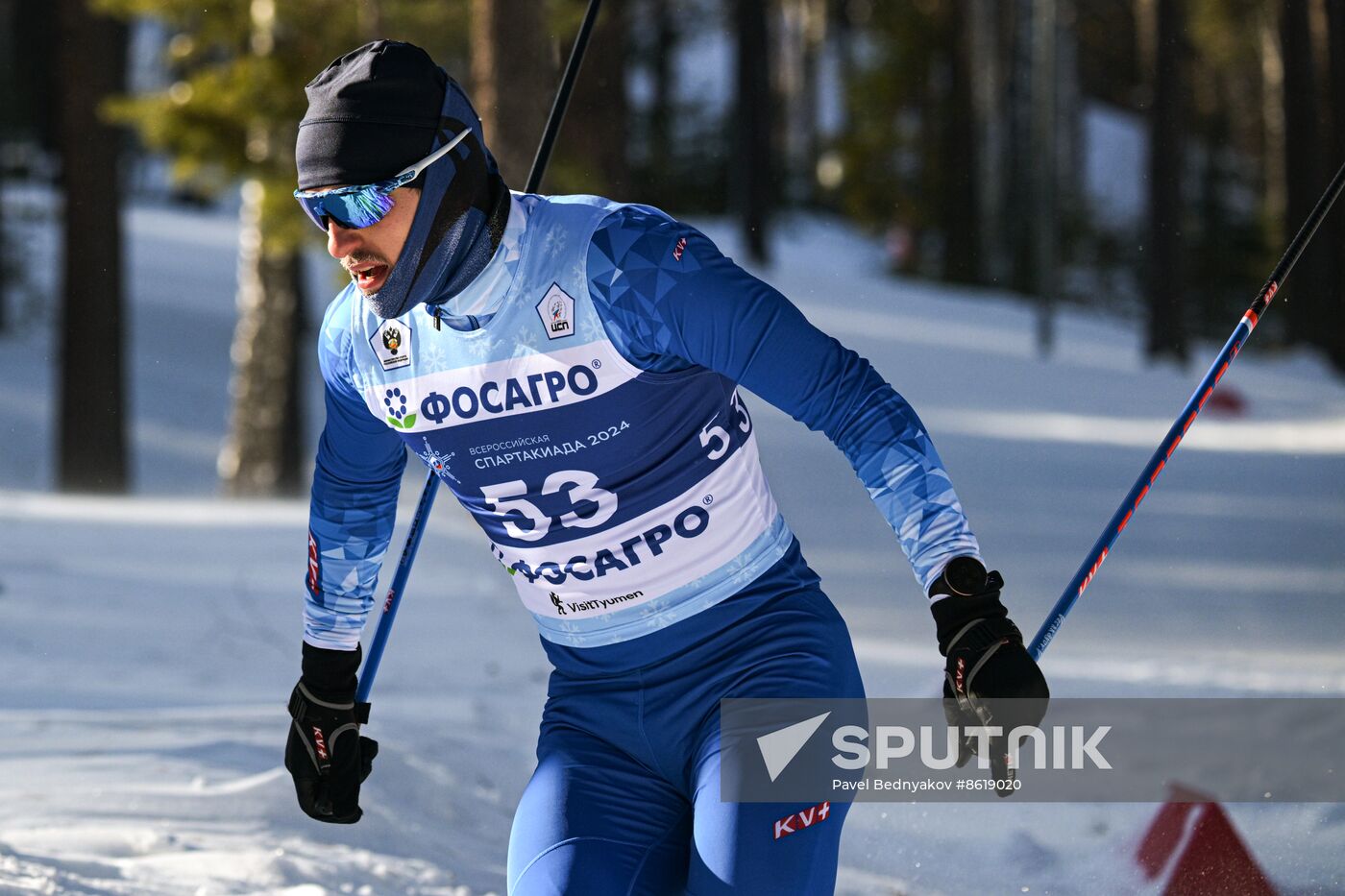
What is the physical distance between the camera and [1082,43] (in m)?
40.6

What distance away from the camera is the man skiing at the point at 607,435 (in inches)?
104

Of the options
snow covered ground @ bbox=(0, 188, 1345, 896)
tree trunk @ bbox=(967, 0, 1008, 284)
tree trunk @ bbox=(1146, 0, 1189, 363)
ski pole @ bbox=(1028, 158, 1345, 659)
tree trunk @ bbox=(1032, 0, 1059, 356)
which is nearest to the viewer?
ski pole @ bbox=(1028, 158, 1345, 659)

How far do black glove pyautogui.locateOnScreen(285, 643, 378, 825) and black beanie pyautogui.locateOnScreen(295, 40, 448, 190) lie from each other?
989 millimetres

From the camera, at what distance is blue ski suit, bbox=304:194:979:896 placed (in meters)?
2.65

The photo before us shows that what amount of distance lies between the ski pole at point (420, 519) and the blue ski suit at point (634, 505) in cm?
63

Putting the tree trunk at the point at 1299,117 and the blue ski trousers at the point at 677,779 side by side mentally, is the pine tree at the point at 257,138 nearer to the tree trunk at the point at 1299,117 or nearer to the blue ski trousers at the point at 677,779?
the blue ski trousers at the point at 677,779

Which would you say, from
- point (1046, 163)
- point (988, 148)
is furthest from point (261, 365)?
point (988, 148)

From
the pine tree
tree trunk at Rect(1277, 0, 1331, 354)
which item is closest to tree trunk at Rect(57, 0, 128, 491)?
the pine tree

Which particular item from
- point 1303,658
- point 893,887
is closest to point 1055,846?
point 893,887

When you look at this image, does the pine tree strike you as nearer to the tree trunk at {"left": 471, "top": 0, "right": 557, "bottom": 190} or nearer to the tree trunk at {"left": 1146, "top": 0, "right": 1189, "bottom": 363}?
the tree trunk at {"left": 471, "top": 0, "right": 557, "bottom": 190}

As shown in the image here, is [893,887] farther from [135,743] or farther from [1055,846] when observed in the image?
[135,743]

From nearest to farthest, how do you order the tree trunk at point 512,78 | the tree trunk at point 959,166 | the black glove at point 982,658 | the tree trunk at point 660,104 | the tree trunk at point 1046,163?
the black glove at point 982,658 → the tree trunk at point 512,78 → the tree trunk at point 1046,163 → the tree trunk at point 959,166 → the tree trunk at point 660,104

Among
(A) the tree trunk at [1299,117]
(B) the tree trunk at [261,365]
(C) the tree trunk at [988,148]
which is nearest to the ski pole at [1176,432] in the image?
(B) the tree trunk at [261,365]

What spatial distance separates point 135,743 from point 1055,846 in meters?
2.94
